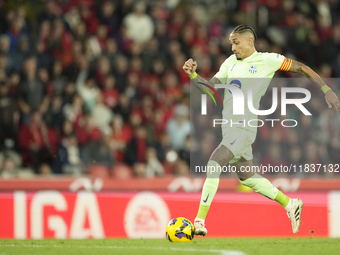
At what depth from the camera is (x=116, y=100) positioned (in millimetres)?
10109

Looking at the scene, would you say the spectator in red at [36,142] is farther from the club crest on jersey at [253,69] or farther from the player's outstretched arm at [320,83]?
the player's outstretched arm at [320,83]

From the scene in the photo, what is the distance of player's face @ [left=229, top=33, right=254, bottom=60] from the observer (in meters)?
6.30

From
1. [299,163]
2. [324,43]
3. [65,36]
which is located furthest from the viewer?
[324,43]

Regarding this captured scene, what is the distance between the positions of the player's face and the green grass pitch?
6.57 feet

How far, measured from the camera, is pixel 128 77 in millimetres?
10445

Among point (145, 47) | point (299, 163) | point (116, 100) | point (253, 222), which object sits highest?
point (145, 47)

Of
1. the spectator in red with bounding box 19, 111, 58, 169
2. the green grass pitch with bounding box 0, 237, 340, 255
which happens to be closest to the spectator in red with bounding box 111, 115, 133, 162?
the spectator in red with bounding box 19, 111, 58, 169

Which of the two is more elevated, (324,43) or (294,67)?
(324,43)

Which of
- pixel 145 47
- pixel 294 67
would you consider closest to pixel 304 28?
pixel 145 47

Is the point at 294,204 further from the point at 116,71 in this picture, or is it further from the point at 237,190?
the point at 116,71

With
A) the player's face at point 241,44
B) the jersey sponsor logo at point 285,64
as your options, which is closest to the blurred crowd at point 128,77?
the jersey sponsor logo at point 285,64

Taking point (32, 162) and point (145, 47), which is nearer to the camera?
point (32, 162)

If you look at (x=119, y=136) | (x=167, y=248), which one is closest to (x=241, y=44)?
(x=167, y=248)

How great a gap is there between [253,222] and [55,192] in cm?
265
